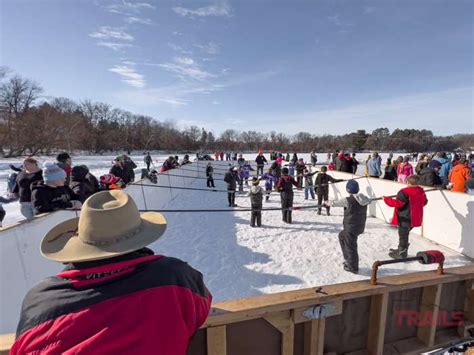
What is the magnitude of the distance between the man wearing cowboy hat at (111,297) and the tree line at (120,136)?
62029mm

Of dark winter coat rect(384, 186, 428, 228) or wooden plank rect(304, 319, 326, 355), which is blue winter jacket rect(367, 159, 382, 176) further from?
wooden plank rect(304, 319, 326, 355)

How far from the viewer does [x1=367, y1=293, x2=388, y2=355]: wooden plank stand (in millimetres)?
2332

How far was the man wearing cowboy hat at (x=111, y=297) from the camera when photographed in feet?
3.29

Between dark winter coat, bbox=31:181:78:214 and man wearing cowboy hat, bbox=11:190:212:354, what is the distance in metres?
3.58

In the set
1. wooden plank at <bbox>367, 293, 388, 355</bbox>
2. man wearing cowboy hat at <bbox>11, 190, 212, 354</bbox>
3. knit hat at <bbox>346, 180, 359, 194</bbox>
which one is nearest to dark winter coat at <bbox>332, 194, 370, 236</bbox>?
knit hat at <bbox>346, 180, 359, 194</bbox>

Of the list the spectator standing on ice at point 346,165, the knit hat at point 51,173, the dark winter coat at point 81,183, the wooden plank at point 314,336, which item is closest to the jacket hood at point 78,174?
the dark winter coat at point 81,183

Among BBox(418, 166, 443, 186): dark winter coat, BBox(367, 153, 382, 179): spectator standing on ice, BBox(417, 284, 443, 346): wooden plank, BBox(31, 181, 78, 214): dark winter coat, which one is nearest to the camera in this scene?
BBox(417, 284, 443, 346): wooden plank

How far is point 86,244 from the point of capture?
1169 millimetres

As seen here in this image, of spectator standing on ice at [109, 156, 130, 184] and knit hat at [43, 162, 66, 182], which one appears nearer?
knit hat at [43, 162, 66, 182]

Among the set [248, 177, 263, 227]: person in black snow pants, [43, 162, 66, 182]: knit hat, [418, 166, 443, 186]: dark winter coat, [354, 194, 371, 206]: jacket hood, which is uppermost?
[43, 162, 66, 182]: knit hat

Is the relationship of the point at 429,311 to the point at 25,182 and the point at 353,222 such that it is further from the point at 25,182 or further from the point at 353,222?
the point at 25,182

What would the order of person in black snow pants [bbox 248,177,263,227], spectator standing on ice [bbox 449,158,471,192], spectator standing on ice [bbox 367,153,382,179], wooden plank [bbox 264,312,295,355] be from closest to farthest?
wooden plank [bbox 264,312,295,355] → spectator standing on ice [bbox 449,158,471,192] → person in black snow pants [bbox 248,177,263,227] → spectator standing on ice [bbox 367,153,382,179]

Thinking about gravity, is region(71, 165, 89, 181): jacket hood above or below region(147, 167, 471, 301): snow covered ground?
above

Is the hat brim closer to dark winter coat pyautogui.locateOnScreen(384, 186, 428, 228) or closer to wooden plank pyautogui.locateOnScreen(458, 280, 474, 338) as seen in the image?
wooden plank pyautogui.locateOnScreen(458, 280, 474, 338)
